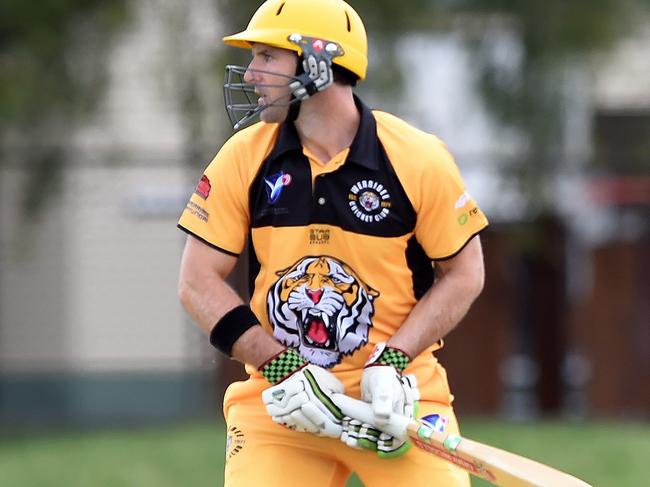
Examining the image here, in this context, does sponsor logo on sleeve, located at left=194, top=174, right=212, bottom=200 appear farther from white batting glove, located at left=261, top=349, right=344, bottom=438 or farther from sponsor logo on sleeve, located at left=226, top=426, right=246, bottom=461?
sponsor logo on sleeve, located at left=226, top=426, right=246, bottom=461

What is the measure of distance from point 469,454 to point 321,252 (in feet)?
2.69

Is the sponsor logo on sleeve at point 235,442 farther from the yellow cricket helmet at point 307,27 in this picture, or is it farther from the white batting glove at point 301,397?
the yellow cricket helmet at point 307,27

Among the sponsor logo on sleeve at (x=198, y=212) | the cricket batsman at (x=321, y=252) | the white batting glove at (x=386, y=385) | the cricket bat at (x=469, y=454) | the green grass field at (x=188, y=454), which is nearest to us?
the cricket bat at (x=469, y=454)

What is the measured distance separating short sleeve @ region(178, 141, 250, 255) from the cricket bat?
649 mm

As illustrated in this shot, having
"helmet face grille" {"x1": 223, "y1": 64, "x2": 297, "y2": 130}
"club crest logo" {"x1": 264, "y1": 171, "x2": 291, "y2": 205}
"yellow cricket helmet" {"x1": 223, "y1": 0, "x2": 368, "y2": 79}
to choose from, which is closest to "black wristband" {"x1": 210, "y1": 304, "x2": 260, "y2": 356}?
"club crest logo" {"x1": 264, "y1": 171, "x2": 291, "y2": 205}

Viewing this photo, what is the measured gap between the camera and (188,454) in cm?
1078

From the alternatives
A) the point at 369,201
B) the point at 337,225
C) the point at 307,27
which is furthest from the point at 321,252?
the point at 307,27

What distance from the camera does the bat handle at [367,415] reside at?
449 cm

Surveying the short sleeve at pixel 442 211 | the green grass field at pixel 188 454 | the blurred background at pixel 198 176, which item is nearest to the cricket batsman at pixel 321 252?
the short sleeve at pixel 442 211

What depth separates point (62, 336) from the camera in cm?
1795

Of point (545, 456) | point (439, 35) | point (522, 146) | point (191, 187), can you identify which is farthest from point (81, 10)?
point (545, 456)

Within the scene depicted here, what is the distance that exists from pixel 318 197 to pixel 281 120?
0.28 metres

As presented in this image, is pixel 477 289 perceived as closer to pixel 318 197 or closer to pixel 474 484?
pixel 318 197

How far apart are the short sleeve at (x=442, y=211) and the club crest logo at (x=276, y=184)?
444mm
